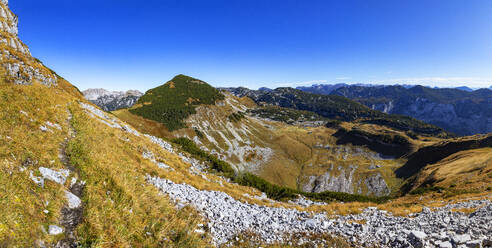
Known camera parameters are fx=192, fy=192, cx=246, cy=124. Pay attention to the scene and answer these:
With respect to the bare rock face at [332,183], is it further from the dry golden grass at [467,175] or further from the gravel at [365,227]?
the gravel at [365,227]

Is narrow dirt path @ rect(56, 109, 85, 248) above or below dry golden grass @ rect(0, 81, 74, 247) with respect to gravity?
below

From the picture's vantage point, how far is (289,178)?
13125 cm

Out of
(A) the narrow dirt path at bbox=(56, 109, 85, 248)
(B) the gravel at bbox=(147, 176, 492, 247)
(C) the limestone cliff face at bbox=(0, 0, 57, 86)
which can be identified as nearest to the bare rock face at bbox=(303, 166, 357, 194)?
(B) the gravel at bbox=(147, 176, 492, 247)

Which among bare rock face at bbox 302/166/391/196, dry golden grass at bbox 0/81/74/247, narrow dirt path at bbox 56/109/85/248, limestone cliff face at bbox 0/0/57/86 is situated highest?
limestone cliff face at bbox 0/0/57/86

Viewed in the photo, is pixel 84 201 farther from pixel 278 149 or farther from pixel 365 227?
pixel 278 149

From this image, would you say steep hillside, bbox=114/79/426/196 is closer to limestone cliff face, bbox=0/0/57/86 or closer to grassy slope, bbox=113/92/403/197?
grassy slope, bbox=113/92/403/197

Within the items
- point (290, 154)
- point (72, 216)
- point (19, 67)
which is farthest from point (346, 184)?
point (19, 67)

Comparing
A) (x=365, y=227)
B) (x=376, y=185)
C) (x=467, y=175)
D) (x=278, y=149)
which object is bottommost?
(x=376, y=185)

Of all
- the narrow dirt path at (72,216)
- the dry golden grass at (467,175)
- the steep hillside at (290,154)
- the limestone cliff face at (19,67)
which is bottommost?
→ the steep hillside at (290,154)

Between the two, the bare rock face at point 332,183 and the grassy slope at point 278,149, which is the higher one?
the grassy slope at point 278,149

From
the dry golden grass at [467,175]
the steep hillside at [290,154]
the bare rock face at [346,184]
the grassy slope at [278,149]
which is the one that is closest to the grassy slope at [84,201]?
the dry golden grass at [467,175]

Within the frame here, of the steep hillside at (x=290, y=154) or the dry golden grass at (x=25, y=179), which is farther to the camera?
the steep hillside at (x=290, y=154)

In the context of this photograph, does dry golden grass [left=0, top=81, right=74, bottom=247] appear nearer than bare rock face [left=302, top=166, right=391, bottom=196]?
Yes

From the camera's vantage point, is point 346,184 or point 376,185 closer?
point 376,185
